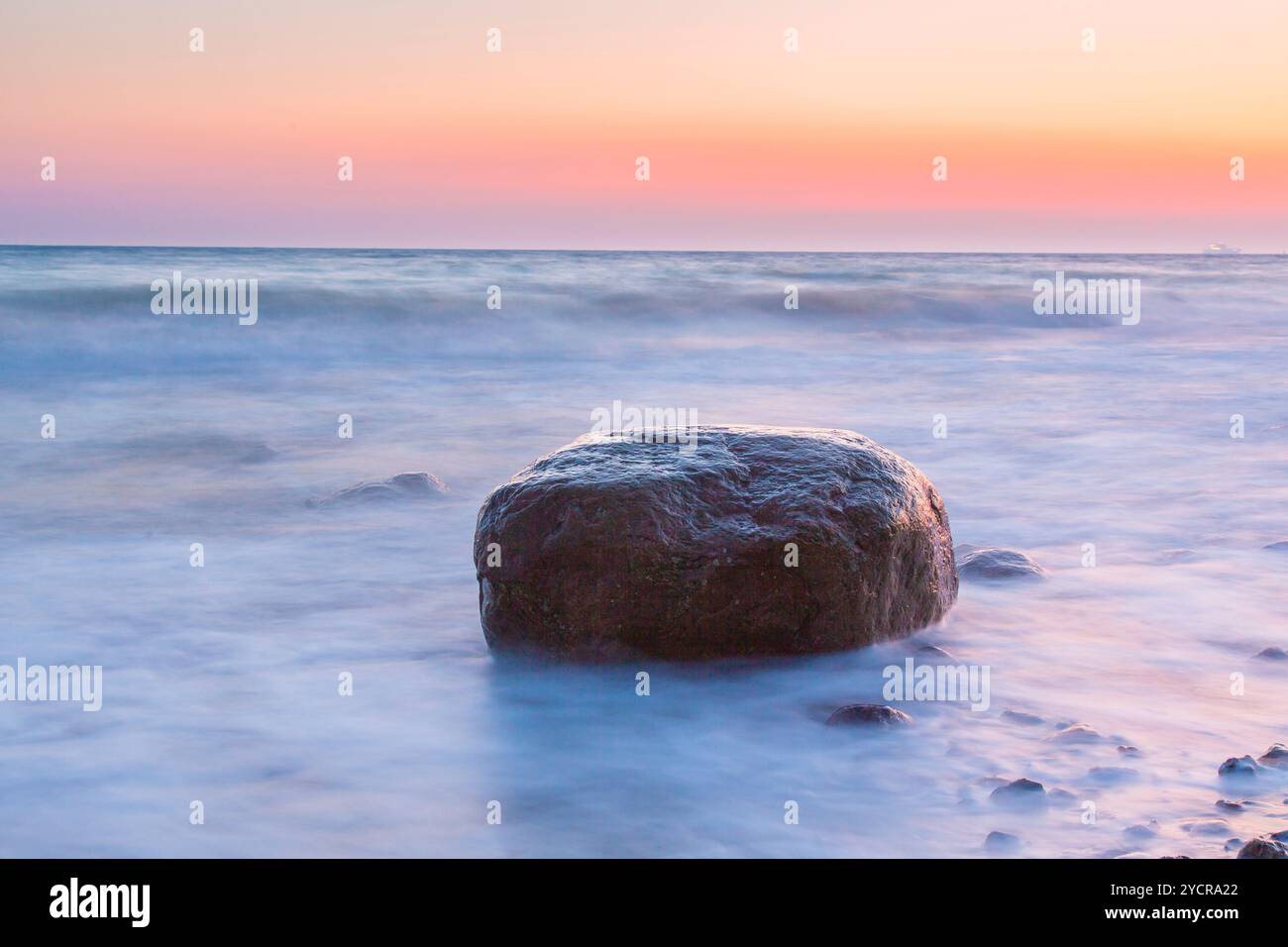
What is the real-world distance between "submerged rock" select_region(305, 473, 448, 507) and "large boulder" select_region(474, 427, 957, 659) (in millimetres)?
2917

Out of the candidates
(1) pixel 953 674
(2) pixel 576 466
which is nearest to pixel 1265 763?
(1) pixel 953 674

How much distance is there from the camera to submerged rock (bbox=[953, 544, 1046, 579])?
5.50m

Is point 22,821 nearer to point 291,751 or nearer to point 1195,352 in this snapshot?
point 291,751

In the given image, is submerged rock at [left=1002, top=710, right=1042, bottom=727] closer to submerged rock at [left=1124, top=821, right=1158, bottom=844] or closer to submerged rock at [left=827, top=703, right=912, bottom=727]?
submerged rock at [left=827, top=703, right=912, bottom=727]

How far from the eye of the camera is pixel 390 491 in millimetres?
7172

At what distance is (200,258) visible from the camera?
90.8 ft

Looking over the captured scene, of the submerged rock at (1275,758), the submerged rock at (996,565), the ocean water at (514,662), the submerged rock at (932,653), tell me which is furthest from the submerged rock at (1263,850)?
the submerged rock at (996,565)

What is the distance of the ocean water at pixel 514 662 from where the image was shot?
3.30 metres

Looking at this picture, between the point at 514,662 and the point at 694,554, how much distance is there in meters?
0.83

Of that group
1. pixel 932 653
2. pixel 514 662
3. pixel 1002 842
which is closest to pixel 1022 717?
pixel 932 653

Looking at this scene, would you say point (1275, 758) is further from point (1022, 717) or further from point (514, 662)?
point (514, 662)

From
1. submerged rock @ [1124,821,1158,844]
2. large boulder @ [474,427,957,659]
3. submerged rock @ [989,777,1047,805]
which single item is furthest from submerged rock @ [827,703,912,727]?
submerged rock @ [1124,821,1158,844]

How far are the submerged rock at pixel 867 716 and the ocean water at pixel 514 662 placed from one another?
4cm
